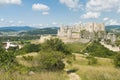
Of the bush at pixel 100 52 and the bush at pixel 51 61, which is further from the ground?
the bush at pixel 51 61

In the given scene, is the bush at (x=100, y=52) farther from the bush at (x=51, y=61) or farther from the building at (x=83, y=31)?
the building at (x=83, y=31)

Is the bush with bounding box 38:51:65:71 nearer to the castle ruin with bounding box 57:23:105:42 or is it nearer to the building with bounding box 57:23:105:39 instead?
the castle ruin with bounding box 57:23:105:42

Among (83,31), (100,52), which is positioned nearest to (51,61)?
(100,52)

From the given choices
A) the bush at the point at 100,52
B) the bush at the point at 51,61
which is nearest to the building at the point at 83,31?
the bush at the point at 100,52

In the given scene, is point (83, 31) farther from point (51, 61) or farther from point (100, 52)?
point (51, 61)

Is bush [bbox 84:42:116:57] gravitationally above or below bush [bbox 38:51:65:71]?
below

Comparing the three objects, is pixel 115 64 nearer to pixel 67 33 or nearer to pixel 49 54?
pixel 49 54

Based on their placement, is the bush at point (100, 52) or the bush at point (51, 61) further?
the bush at point (100, 52)

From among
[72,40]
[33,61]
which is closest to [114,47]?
[72,40]

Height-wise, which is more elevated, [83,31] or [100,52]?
[83,31]

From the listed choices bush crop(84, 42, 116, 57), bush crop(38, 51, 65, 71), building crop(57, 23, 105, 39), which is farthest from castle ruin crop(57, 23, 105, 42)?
bush crop(38, 51, 65, 71)

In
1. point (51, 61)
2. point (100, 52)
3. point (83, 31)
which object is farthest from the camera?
point (83, 31)
